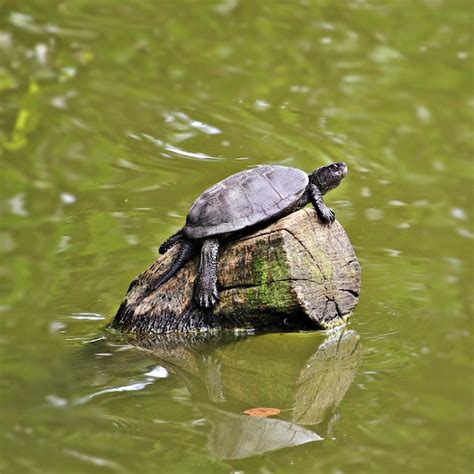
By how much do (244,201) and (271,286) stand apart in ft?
1.78

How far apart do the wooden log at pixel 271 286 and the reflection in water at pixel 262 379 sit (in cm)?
12

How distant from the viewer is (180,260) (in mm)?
6449

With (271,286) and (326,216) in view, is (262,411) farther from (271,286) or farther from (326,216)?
(326,216)

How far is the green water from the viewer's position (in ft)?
17.2

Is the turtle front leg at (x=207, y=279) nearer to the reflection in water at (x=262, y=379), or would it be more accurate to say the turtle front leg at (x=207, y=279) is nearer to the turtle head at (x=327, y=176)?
the reflection in water at (x=262, y=379)

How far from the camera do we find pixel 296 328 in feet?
20.8

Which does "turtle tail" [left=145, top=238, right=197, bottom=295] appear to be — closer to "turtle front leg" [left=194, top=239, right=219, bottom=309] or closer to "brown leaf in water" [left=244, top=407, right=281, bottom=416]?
"turtle front leg" [left=194, top=239, right=219, bottom=309]

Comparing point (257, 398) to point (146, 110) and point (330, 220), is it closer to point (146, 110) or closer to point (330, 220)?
point (330, 220)

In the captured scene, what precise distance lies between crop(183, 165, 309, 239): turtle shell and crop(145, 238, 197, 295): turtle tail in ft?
0.27

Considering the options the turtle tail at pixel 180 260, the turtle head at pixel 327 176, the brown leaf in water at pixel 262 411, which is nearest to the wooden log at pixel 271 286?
the turtle tail at pixel 180 260

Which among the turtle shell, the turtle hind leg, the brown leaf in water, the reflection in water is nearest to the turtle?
the turtle shell

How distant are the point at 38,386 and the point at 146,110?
16.0ft

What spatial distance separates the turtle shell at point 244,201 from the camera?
6230mm

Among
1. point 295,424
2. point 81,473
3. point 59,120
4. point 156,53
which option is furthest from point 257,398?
point 156,53
